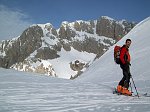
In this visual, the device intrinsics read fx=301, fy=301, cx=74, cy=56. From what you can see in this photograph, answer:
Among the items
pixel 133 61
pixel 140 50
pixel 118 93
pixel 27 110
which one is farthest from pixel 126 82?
pixel 140 50

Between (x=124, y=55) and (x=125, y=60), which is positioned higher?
(x=124, y=55)

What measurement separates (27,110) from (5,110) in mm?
624

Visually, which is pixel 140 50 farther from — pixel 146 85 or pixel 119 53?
pixel 119 53

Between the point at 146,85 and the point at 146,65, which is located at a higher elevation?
the point at 146,65

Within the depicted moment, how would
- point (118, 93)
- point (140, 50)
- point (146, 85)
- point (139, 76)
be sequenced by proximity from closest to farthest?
point (118, 93)
point (146, 85)
point (139, 76)
point (140, 50)

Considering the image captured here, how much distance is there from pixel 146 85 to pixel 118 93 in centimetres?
431

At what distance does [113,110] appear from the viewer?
8.82 meters

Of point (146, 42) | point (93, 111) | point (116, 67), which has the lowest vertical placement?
point (93, 111)

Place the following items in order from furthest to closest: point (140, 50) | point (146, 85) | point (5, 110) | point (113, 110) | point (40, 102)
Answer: point (140, 50), point (146, 85), point (40, 102), point (113, 110), point (5, 110)

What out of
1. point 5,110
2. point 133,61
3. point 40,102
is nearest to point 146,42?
point 133,61

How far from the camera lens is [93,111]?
8.69 metres

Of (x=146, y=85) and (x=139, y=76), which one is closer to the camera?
(x=146, y=85)

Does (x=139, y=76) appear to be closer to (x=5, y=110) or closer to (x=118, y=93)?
(x=118, y=93)

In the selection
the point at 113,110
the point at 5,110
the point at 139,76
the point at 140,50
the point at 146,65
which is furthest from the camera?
the point at 140,50
